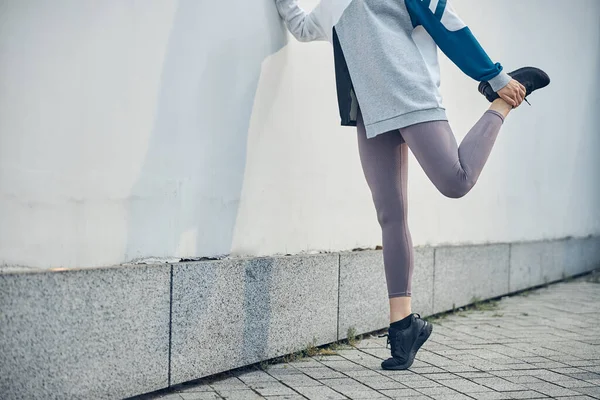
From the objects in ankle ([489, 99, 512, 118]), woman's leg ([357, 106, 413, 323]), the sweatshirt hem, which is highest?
ankle ([489, 99, 512, 118])

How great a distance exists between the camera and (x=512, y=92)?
3541 mm

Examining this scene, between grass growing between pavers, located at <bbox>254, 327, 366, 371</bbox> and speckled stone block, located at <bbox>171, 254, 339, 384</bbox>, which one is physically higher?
speckled stone block, located at <bbox>171, 254, 339, 384</bbox>

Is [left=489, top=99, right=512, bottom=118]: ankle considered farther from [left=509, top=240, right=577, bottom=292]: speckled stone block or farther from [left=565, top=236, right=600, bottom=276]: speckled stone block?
[left=565, top=236, right=600, bottom=276]: speckled stone block

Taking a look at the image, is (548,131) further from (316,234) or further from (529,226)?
(316,234)

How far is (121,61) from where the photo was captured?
306 centimetres

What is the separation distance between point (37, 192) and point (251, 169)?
1.31 metres

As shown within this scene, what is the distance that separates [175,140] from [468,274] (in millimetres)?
3067

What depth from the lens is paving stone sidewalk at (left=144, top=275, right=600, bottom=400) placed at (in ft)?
11.0

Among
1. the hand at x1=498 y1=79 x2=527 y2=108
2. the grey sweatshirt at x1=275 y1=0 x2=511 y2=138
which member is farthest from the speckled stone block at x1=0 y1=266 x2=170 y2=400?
the hand at x1=498 y1=79 x2=527 y2=108

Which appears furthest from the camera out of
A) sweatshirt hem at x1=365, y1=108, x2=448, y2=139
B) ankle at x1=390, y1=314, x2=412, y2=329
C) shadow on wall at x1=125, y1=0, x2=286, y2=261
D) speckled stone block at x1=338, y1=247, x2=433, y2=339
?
speckled stone block at x1=338, y1=247, x2=433, y2=339

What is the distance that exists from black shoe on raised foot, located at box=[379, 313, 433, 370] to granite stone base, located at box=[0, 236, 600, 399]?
515 millimetres

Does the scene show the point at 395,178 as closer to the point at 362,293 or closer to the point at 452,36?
the point at 452,36

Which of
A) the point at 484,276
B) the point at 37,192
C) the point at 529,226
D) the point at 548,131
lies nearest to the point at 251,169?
the point at 37,192

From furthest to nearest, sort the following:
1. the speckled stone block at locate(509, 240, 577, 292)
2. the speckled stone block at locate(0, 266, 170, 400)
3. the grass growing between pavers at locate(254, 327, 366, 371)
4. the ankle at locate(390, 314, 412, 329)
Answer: the speckled stone block at locate(509, 240, 577, 292), the grass growing between pavers at locate(254, 327, 366, 371), the ankle at locate(390, 314, 412, 329), the speckled stone block at locate(0, 266, 170, 400)
